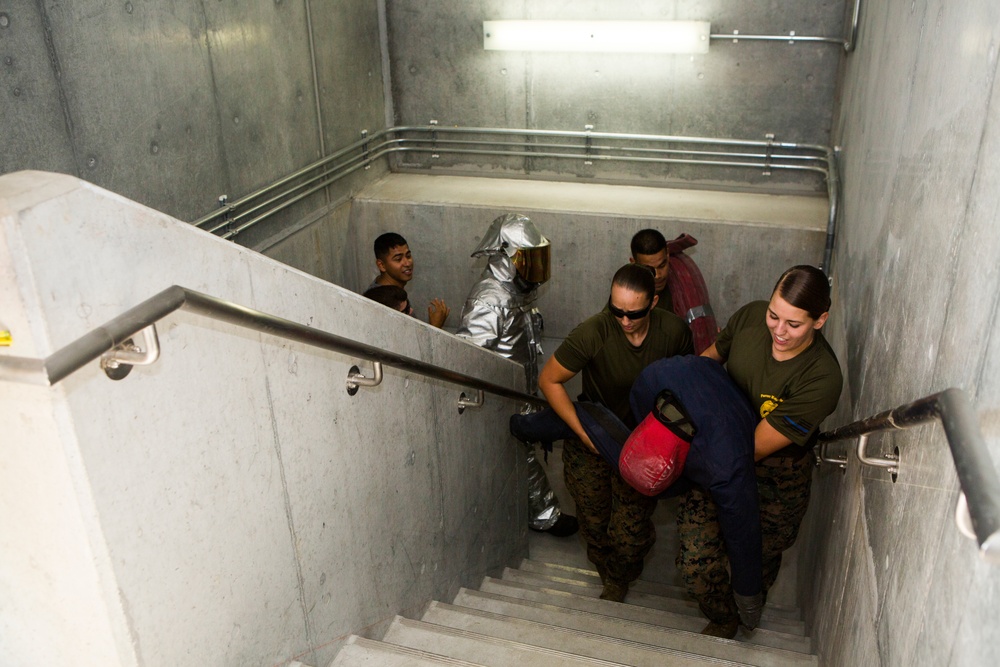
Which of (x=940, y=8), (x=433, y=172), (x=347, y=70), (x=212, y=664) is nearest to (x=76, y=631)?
(x=212, y=664)

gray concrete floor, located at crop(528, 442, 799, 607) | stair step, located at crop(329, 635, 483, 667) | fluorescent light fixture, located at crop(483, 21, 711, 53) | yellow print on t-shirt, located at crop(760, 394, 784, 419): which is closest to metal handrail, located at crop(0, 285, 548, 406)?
stair step, located at crop(329, 635, 483, 667)

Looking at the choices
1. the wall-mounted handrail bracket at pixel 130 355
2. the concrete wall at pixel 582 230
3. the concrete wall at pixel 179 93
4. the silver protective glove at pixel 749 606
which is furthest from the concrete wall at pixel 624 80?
the wall-mounted handrail bracket at pixel 130 355

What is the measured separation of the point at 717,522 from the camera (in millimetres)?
3262

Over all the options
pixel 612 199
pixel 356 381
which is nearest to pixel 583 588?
pixel 356 381

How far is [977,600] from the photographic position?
1.22m

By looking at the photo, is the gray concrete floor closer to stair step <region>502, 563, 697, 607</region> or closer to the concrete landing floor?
stair step <region>502, 563, 697, 607</region>

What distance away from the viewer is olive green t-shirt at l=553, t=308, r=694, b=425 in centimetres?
358

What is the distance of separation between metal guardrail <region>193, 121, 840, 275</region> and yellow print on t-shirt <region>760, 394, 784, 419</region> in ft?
8.31

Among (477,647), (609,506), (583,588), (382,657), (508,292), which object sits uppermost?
(508,292)

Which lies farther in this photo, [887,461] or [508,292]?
[508,292]

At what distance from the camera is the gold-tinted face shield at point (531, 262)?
477 centimetres

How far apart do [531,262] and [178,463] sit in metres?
3.21

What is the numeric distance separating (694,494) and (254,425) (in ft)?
6.15

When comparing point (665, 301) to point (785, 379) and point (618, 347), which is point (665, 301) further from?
point (785, 379)
